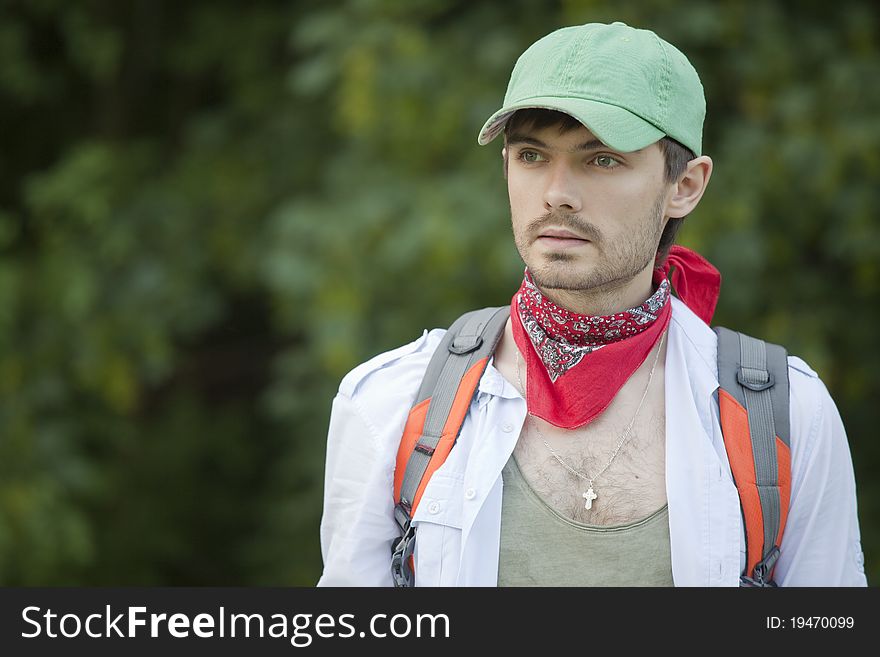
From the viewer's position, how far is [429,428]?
167cm

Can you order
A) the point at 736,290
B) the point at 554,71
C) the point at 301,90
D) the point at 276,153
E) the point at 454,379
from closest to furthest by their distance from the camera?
the point at 554,71
the point at 454,379
the point at 736,290
the point at 301,90
the point at 276,153

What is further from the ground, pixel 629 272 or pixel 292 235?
pixel 292 235

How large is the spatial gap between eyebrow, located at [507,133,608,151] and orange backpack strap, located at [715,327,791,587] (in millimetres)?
450

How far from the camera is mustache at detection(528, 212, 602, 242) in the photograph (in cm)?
160

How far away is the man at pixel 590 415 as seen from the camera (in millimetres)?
1594

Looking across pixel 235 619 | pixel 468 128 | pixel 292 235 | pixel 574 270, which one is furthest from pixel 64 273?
pixel 574 270

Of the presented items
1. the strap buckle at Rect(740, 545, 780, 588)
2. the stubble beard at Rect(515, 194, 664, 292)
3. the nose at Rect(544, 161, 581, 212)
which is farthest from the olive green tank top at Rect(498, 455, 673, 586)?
the nose at Rect(544, 161, 581, 212)

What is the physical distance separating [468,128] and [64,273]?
191 centimetres

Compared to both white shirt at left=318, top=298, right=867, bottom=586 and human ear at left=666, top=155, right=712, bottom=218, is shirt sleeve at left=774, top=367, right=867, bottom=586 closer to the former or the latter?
white shirt at left=318, top=298, right=867, bottom=586

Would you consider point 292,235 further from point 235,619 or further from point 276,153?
point 235,619

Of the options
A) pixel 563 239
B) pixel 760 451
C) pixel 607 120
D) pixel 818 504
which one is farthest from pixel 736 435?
pixel 607 120

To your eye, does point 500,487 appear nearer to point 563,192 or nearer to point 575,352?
point 575,352

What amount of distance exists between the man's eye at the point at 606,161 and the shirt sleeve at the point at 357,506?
0.56 meters

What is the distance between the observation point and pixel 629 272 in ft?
5.48
